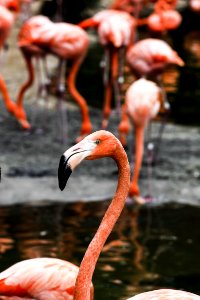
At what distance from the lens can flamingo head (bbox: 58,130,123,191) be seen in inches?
118

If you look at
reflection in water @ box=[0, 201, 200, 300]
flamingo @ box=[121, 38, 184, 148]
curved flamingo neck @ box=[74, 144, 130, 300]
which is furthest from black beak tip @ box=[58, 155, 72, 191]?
flamingo @ box=[121, 38, 184, 148]

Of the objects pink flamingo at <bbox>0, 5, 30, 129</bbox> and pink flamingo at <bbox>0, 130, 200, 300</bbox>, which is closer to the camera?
pink flamingo at <bbox>0, 130, 200, 300</bbox>

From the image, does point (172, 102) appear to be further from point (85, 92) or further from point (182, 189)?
point (182, 189)

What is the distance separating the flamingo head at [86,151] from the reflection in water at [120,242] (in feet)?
6.08

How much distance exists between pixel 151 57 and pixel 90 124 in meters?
0.82

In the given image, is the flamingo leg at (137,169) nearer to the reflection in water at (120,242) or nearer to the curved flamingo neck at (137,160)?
the curved flamingo neck at (137,160)

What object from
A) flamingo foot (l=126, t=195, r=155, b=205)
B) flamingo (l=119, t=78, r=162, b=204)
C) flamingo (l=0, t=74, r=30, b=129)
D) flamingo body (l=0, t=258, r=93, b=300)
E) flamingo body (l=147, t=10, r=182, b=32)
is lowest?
flamingo body (l=147, t=10, r=182, b=32)

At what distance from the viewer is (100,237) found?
3354 millimetres

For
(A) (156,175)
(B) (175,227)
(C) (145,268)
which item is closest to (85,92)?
(A) (156,175)

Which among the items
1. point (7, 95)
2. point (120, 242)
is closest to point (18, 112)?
point (7, 95)

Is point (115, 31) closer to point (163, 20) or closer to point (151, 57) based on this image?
point (151, 57)

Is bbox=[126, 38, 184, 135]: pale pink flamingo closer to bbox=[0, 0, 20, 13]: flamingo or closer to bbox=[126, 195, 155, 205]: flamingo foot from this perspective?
bbox=[126, 195, 155, 205]: flamingo foot

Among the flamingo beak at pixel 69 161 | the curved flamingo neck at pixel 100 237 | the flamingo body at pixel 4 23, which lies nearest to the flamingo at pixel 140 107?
the flamingo body at pixel 4 23

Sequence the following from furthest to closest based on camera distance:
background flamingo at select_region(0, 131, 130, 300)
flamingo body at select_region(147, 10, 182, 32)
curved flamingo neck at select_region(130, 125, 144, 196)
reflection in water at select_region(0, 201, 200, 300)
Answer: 1. flamingo body at select_region(147, 10, 182, 32)
2. curved flamingo neck at select_region(130, 125, 144, 196)
3. reflection in water at select_region(0, 201, 200, 300)
4. background flamingo at select_region(0, 131, 130, 300)
